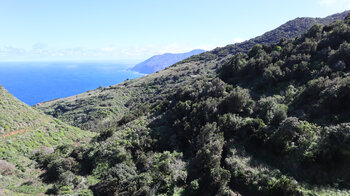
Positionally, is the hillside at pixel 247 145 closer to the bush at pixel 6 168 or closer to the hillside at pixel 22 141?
the hillside at pixel 22 141

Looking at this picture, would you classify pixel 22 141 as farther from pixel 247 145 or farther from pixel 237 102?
pixel 237 102

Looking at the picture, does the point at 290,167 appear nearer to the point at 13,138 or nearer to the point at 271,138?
the point at 271,138

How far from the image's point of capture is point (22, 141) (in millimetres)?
21438

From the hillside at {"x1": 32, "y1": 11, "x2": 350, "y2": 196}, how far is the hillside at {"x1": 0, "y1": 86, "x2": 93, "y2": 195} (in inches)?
68.0

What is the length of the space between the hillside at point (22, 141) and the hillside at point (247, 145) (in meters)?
1.73

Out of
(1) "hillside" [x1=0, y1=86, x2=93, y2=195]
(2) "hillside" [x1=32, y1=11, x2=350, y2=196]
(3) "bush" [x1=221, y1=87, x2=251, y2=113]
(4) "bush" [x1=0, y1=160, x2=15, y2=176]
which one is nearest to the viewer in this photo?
(2) "hillside" [x1=32, y1=11, x2=350, y2=196]

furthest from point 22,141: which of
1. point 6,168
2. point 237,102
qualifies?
point 237,102

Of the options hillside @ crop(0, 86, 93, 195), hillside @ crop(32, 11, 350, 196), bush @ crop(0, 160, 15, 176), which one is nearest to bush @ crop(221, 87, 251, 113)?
hillside @ crop(32, 11, 350, 196)

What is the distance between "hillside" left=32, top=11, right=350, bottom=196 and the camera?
33.1ft

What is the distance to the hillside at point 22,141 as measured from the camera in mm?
13640

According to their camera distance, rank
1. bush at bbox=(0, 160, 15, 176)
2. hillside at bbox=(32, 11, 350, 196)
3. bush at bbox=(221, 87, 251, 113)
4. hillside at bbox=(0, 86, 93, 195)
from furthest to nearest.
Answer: bush at bbox=(221, 87, 251, 113), bush at bbox=(0, 160, 15, 176), hillside at bbox=(0, 86, 93, 195), hillside at bbox=(32, 11, 350, 196)

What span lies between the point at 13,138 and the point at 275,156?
29098 millimetres

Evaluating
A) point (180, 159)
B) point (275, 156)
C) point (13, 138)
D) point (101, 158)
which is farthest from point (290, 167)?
point (13, 138)

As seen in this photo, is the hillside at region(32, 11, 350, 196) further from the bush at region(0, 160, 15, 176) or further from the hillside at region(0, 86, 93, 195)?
the bush at region(0, 160, 15, 176)
